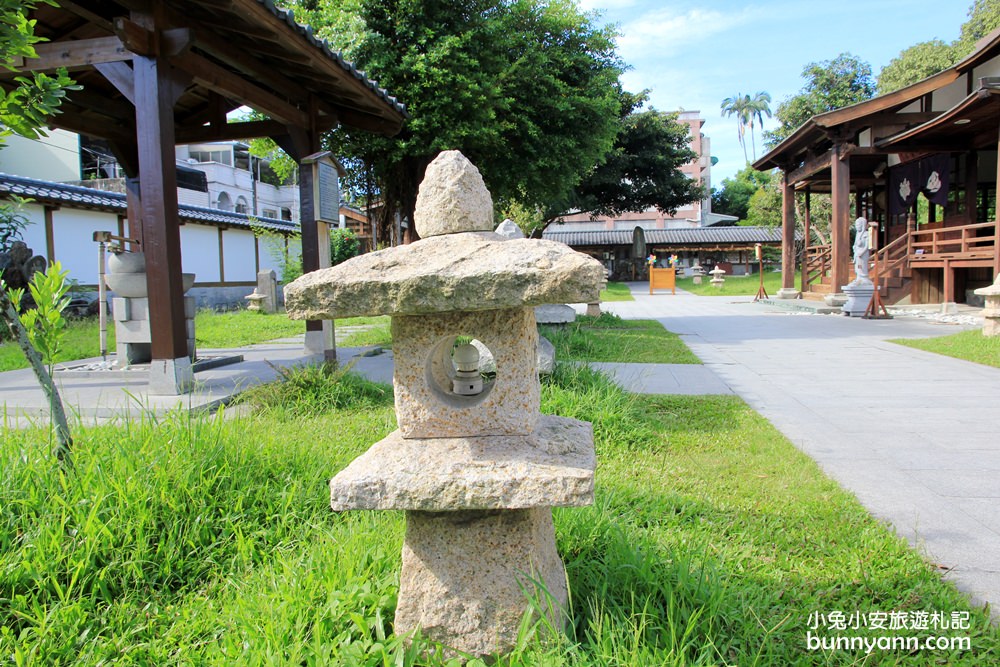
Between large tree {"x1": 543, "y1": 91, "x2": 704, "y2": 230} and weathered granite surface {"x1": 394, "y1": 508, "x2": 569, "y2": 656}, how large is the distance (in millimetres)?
26084

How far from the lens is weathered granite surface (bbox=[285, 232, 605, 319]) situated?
63.8 inches

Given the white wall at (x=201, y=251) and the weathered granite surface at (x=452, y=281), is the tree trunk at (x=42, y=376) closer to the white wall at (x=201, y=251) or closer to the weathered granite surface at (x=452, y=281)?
the weathered granite surface at (x=452, y=281)

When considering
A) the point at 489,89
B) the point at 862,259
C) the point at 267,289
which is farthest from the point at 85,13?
the point at 862,259

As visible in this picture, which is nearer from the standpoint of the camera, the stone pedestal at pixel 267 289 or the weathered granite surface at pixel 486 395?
the weathered granite surface at pixel 486 395

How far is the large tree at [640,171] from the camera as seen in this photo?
2809 centimetres

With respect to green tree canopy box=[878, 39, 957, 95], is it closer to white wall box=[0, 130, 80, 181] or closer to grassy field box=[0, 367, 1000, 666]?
grassy field box=[0, 367, 1000, 666]

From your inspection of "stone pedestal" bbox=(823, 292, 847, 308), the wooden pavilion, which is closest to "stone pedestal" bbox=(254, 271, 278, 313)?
the wooden pavilion

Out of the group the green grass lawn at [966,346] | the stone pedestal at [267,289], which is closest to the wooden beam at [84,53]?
the green grass lawn at [966,346]

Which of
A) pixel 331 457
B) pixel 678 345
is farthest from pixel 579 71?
pixel 331 457

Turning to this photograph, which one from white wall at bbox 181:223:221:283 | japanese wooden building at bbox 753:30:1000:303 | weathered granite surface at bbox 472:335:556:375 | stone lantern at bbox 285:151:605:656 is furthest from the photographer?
white wall at bbox 181:223:221:283

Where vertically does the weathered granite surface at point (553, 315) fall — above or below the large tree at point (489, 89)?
below

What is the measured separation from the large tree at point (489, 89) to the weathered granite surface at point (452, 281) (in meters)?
8.71

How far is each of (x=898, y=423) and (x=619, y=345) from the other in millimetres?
4242

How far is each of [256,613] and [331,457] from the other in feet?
4.35
